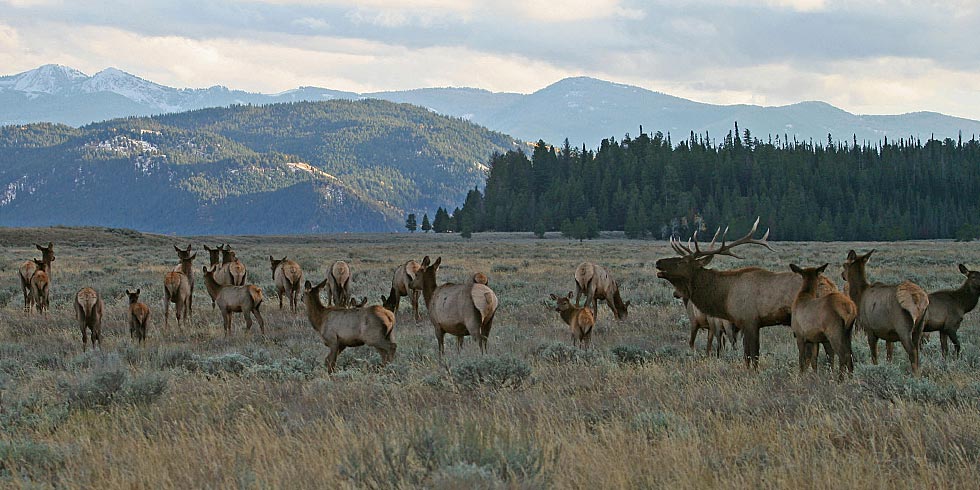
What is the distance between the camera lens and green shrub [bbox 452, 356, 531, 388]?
8.61 m

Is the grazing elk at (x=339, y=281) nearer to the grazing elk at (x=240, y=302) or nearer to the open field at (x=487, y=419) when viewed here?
the grazing elk at (x=240, y=302)

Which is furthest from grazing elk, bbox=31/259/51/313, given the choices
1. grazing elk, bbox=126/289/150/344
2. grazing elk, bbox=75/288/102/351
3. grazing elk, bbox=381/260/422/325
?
grazing elk, bbox=381/260/422/325

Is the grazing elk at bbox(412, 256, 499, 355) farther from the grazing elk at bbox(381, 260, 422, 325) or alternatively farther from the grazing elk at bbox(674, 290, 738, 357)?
the grazing elk at bbox(381, 260, 422, 325)

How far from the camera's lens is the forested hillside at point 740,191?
10138 cm

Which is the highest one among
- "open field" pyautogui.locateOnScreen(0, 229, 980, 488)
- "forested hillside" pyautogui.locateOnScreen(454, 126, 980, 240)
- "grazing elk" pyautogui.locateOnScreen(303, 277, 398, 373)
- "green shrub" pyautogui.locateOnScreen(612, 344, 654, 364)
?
"forested hillside" pyautogui.locateOnScreen(454, 126, 980, 240)

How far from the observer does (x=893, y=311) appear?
368 inches

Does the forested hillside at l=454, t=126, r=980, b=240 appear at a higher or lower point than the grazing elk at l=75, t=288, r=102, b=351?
higher

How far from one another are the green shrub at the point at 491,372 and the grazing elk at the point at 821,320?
2991 mm

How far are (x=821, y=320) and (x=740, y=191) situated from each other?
4350 inches

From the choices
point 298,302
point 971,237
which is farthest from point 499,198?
point 298,302

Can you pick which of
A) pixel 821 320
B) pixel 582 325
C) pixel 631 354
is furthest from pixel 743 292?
pixel 582 325

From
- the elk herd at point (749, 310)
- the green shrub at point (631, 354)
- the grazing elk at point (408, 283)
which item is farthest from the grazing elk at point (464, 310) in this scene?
the grazing elk at point (408, 283)

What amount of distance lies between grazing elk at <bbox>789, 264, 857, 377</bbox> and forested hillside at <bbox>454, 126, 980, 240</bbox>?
291 ft

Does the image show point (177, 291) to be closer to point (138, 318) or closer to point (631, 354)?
point (138, 318)
